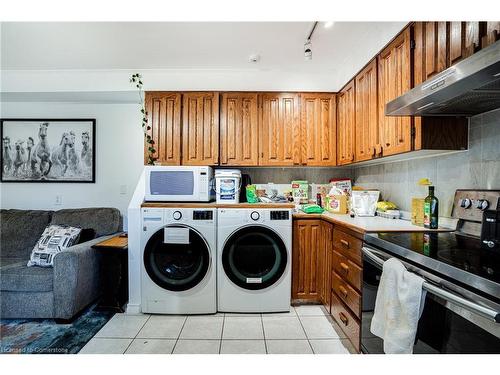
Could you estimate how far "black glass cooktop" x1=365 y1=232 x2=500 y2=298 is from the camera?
86 cm

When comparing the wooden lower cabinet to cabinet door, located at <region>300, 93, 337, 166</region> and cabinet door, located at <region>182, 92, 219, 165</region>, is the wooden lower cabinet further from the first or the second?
cabinet door, located at <region>182, 92, 219, 165</region>

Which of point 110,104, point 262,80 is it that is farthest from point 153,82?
point 262,80

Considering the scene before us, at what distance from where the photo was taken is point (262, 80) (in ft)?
9.40

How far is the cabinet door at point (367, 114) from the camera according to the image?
209cm

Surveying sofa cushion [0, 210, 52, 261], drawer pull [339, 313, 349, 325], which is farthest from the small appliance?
sofa cushion [0, 210, 52, 261]

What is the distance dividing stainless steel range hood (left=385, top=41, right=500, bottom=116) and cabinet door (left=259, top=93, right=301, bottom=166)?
138 centimetres

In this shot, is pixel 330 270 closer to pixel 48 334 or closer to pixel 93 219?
pixel 48 334

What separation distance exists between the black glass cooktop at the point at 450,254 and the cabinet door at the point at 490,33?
92 centimetres

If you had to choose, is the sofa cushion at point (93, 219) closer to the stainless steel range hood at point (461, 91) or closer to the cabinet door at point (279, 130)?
the cabinet door at point (279, 130)

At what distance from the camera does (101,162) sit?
3182mm

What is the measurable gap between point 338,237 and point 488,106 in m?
1.21

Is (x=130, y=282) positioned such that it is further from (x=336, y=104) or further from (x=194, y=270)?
(x=336, y=104)

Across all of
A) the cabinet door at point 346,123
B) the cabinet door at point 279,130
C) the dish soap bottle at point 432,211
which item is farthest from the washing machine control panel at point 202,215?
the dish soap bottle at point 432,211

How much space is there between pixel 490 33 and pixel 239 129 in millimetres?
2090
